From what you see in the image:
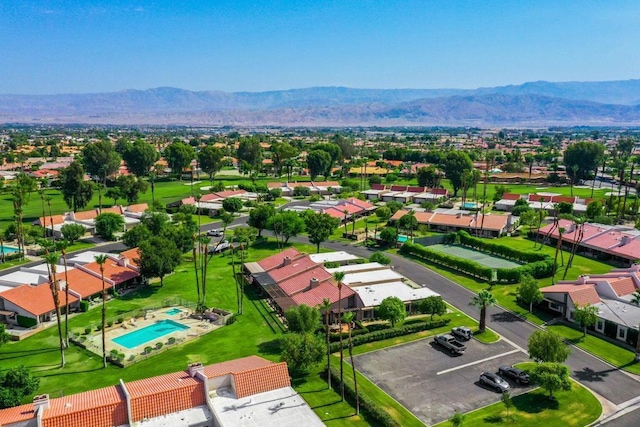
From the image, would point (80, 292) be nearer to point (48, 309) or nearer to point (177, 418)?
point (48, 309)

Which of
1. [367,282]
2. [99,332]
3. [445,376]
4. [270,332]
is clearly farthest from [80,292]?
[445,376]

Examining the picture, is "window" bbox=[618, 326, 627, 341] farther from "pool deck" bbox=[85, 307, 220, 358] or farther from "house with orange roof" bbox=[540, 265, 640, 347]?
"pool deck" bbox=[85, 307, 220, 358]

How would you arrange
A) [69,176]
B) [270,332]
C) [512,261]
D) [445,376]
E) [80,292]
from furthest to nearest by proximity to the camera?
1. [69,176]
2. [512,261]
3. [80,292]
4. [270,332]
5. [445,376]

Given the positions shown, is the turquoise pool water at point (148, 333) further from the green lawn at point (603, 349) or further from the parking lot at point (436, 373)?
the green lawn at point (603, 349)

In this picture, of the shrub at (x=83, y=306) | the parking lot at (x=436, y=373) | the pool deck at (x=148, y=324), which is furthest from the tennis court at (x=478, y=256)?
the shrub at (x=83, y=306)

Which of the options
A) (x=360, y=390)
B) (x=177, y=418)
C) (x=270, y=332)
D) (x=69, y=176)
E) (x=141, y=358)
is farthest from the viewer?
(x=69, y=176)
